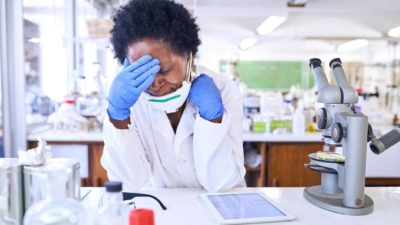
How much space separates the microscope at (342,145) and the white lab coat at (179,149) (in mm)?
289

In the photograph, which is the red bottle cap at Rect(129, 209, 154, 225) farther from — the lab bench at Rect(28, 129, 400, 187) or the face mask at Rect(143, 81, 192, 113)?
the lab bench at Rect(28, 129, 400, 187)

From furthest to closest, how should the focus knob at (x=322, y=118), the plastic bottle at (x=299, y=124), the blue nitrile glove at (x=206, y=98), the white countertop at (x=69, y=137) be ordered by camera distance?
the plastic bottle at (x=299, y=124) → the white countertop at (x=69, y=137) → the blue nitrile glove at (x=206, y=98) → the focus knob at (x=322, y=118)

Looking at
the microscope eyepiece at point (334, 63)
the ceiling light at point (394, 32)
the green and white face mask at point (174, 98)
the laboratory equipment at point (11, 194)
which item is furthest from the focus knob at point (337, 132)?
the ceiling light at point (394, 32)

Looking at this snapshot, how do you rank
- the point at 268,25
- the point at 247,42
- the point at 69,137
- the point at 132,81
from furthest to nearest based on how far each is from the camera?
the point at 247,42 → the point at 268,25 → the point at 69,137 → the point at 132,81

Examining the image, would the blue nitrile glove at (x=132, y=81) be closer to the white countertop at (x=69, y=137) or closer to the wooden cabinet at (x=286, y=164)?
the white countertop at (x=69, y=137)

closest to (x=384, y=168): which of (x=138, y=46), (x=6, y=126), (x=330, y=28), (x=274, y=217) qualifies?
(x=274, y=217)

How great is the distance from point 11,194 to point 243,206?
591mm

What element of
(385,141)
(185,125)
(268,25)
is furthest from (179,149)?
(268,25)

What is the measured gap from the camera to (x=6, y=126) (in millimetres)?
2408

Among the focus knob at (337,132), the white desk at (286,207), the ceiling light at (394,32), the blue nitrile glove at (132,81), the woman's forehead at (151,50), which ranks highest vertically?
the ceiling light at (394,32)

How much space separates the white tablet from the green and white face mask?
33 cm

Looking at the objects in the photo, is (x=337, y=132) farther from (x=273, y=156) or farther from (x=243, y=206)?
(x=273, y=156)

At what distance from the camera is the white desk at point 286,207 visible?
2.84ft

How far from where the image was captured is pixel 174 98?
3.76ft
